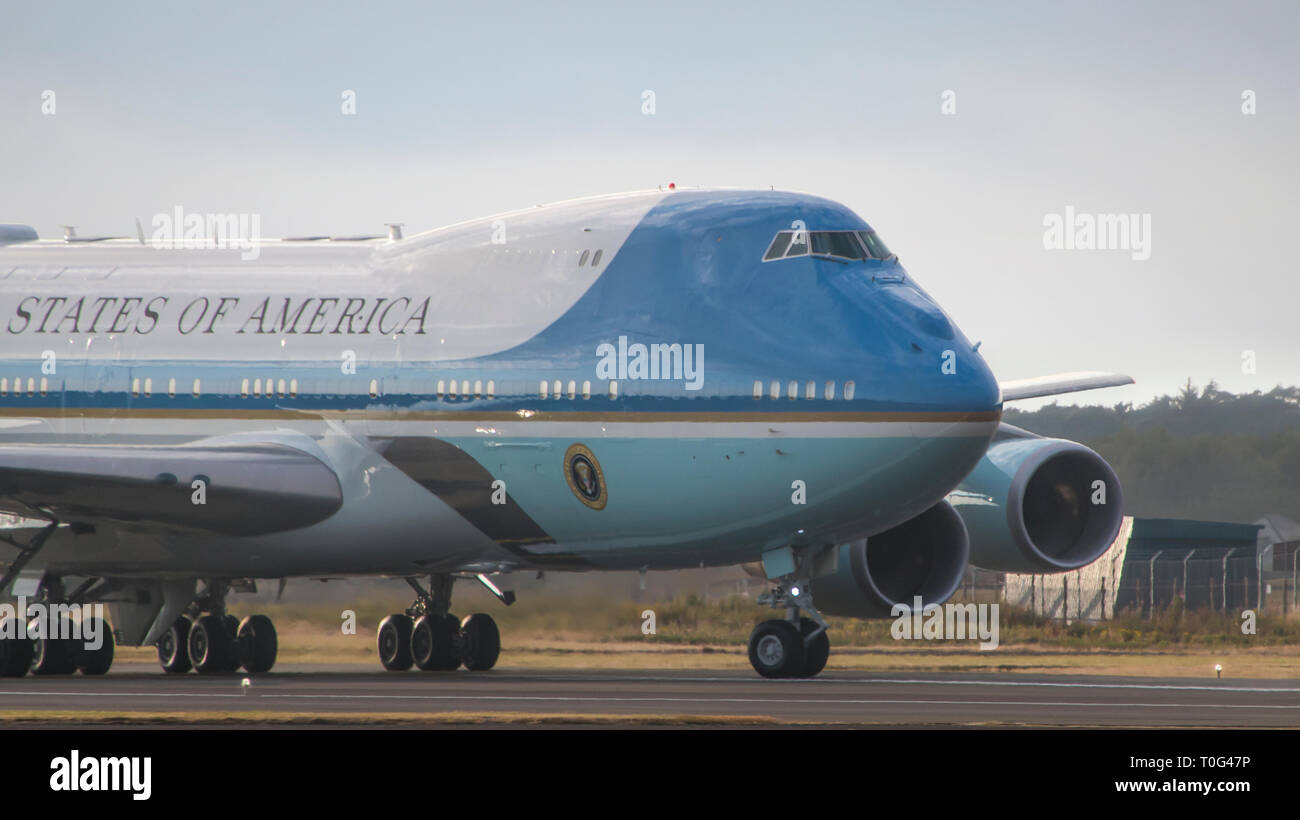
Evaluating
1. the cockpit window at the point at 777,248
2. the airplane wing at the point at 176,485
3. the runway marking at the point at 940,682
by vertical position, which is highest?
the cockpit window at the point at 777,248

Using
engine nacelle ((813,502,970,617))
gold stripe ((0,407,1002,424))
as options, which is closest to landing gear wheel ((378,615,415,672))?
gold stripe ((0,407,1002,424))

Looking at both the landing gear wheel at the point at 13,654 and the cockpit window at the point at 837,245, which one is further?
the landing gear wheel at the point at 13,654

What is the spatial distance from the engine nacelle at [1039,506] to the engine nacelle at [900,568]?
42 cm

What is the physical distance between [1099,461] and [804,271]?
5.48m

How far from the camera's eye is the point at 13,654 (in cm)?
2472

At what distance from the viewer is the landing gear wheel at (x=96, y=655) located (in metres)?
25.8

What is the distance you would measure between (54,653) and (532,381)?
804 cm

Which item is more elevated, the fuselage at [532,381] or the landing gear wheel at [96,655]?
the fuselage at [532,381]

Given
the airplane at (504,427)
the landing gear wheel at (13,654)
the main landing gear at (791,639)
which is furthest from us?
the landing gear wheel at (13,654)

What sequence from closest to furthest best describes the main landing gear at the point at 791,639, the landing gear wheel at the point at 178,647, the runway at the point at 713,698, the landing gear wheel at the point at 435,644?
the runway at the point at 713,698 < the main landing gear at the point at 791,639 < the landing gear wheel at the point at 435,644 < the landing gear wheel at the point at 178,647

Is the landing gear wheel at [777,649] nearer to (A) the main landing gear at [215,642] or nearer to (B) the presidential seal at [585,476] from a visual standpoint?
(B) the presidential seal at [585,476]

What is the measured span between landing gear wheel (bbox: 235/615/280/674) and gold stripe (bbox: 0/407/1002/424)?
13.7ft

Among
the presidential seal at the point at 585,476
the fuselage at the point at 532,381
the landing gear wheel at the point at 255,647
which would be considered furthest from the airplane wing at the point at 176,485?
the landing gear wheel at the point at 255,647
